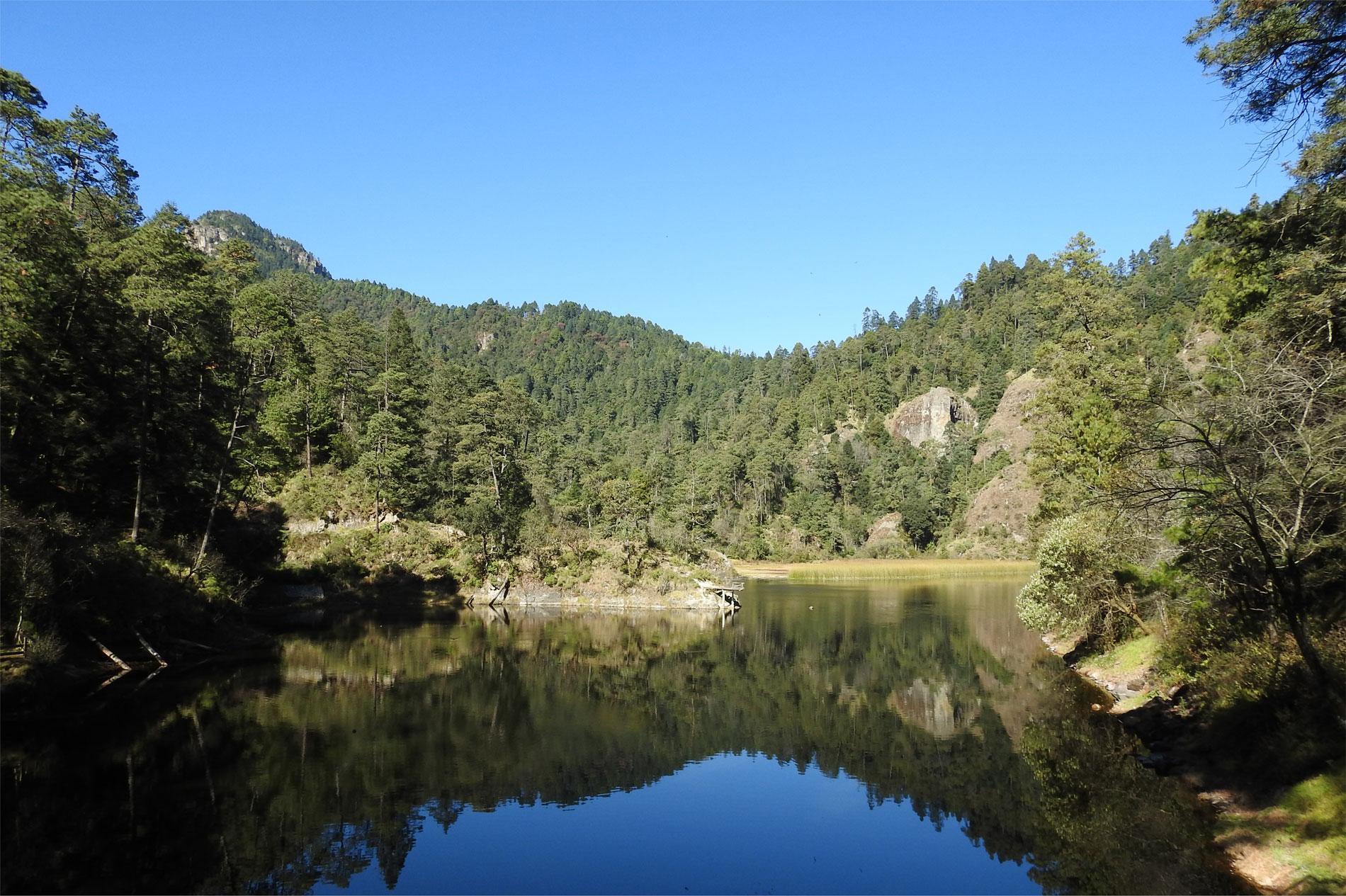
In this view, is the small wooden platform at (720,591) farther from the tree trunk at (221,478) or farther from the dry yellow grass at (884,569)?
the tree trunk at (221,478)

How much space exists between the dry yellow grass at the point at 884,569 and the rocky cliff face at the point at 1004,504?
18.9 feet

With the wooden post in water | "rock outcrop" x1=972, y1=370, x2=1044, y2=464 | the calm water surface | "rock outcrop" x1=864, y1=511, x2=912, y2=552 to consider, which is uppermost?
"rock outcrop" x1=972, y1=370, x2=1044, y2=464

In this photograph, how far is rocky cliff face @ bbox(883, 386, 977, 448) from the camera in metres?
134

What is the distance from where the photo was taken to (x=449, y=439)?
213ft

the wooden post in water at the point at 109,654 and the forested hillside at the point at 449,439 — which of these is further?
the wooden post in water at the point at 109,654

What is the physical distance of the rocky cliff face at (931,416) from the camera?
134 metres

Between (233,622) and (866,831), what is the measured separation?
1207 inches

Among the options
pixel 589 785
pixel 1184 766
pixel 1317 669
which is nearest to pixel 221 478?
pixel 589 785

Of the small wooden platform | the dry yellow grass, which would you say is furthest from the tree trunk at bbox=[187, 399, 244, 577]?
the dry yellow grass

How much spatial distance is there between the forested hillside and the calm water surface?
178 inches

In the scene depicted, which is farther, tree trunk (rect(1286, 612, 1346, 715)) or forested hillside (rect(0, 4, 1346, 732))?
forested hillside (rect(0, 4, 1346, 732))

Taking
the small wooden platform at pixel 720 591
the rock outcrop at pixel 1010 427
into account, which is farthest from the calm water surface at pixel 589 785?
the rock outcrop at pixel 1010 427

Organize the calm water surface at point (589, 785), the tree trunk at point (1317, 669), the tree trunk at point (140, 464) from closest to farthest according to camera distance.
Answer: the tree trunk at point (1317, 669) → the calm water surface at point (589, 785) → the tree trunk at point (140, 464)

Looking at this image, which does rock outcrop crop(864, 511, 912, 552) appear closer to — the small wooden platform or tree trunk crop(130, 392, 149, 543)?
the small wooden platform
